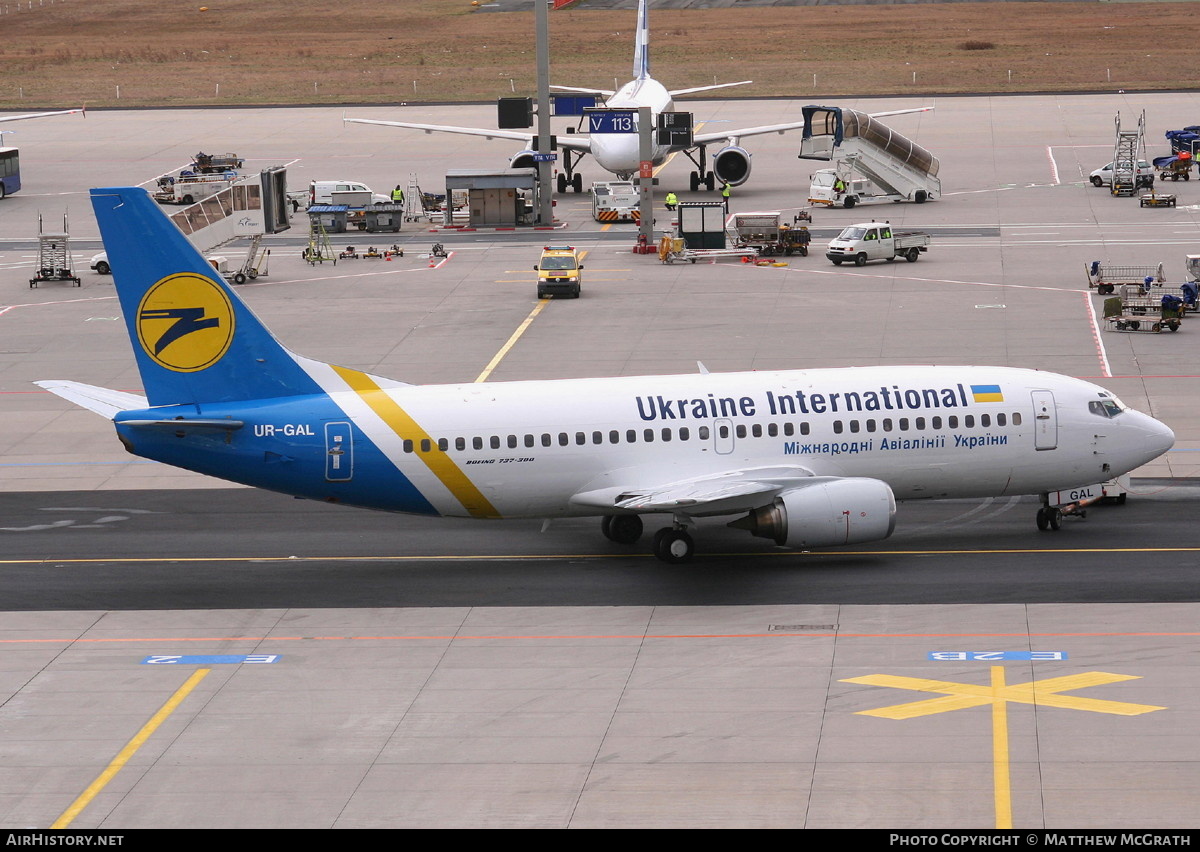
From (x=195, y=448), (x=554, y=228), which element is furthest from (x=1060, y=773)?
(x=554, y=228)

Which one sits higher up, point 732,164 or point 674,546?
point 732,164

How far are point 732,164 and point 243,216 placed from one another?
107 ft

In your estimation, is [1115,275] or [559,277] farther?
[559,277]

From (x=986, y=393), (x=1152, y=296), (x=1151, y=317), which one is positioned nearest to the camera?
(x=986, y=393)

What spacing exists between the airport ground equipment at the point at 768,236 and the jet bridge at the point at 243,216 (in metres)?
24.0

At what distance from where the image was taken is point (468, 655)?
3359cm

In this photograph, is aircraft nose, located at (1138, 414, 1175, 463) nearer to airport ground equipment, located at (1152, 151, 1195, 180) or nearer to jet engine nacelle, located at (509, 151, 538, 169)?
jet engine nacelle, located at (509, 151, 538, 169)

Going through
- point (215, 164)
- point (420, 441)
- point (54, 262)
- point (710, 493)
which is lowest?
point (710, 493)

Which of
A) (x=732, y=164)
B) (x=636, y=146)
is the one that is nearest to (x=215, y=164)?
(x=636, y=146)

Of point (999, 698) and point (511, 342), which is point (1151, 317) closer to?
point (511, 342)

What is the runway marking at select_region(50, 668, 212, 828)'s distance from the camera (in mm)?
26859

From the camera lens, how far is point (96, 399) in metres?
39.2

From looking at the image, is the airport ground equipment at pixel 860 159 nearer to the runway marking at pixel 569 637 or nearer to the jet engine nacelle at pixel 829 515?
the jet engine nacelle at pixel 829 515

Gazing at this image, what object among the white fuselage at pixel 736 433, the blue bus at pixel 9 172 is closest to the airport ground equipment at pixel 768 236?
the white fuselage at pixel 736 433
